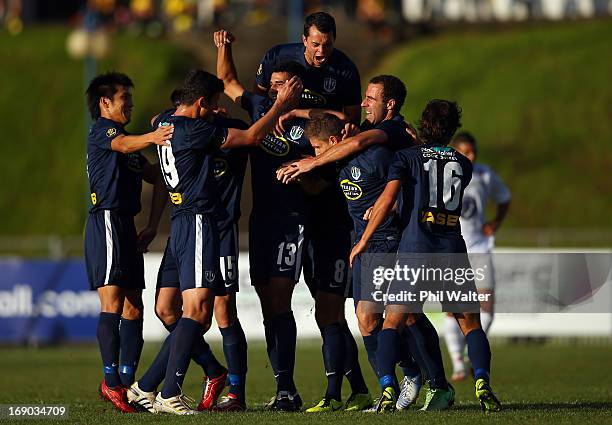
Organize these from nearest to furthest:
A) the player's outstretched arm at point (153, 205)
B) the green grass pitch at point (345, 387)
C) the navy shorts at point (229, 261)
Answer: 1. the green grass pitch at point (345, 387)
2. the navy shorts at point (229, 261)
3. the player's outstretched arm at point (153, 205)

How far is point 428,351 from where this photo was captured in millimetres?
10641

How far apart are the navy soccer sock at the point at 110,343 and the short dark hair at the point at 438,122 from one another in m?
3.12

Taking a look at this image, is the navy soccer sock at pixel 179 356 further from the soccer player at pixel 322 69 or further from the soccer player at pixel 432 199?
the soccer player at pixel 322 69

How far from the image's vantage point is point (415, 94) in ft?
122

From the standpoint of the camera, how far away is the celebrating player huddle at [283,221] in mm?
10109

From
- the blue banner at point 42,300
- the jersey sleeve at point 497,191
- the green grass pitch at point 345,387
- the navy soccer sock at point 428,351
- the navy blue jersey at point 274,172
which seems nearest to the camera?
the green grass pitch at point 345,387

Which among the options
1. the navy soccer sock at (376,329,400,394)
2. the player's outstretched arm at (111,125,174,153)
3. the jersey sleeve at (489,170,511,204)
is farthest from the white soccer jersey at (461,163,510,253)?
the player's outstretched arm at (111,125,174,153)

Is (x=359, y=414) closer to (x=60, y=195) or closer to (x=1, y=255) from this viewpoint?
(x=1, y=255)

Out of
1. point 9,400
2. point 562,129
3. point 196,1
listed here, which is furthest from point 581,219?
point 9,400

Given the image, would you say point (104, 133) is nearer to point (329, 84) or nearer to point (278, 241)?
point (278, 241)

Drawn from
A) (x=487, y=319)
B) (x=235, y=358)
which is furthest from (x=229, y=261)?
(x=487, y=319)

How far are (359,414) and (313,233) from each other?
6.14ft

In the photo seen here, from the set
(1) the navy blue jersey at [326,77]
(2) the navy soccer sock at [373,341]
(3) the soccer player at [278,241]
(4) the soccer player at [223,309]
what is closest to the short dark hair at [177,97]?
(4) the soccer player at [223,309]

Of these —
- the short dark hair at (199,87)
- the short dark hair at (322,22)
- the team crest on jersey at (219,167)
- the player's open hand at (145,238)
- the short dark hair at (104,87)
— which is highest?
the short dark hair at (322,22)
